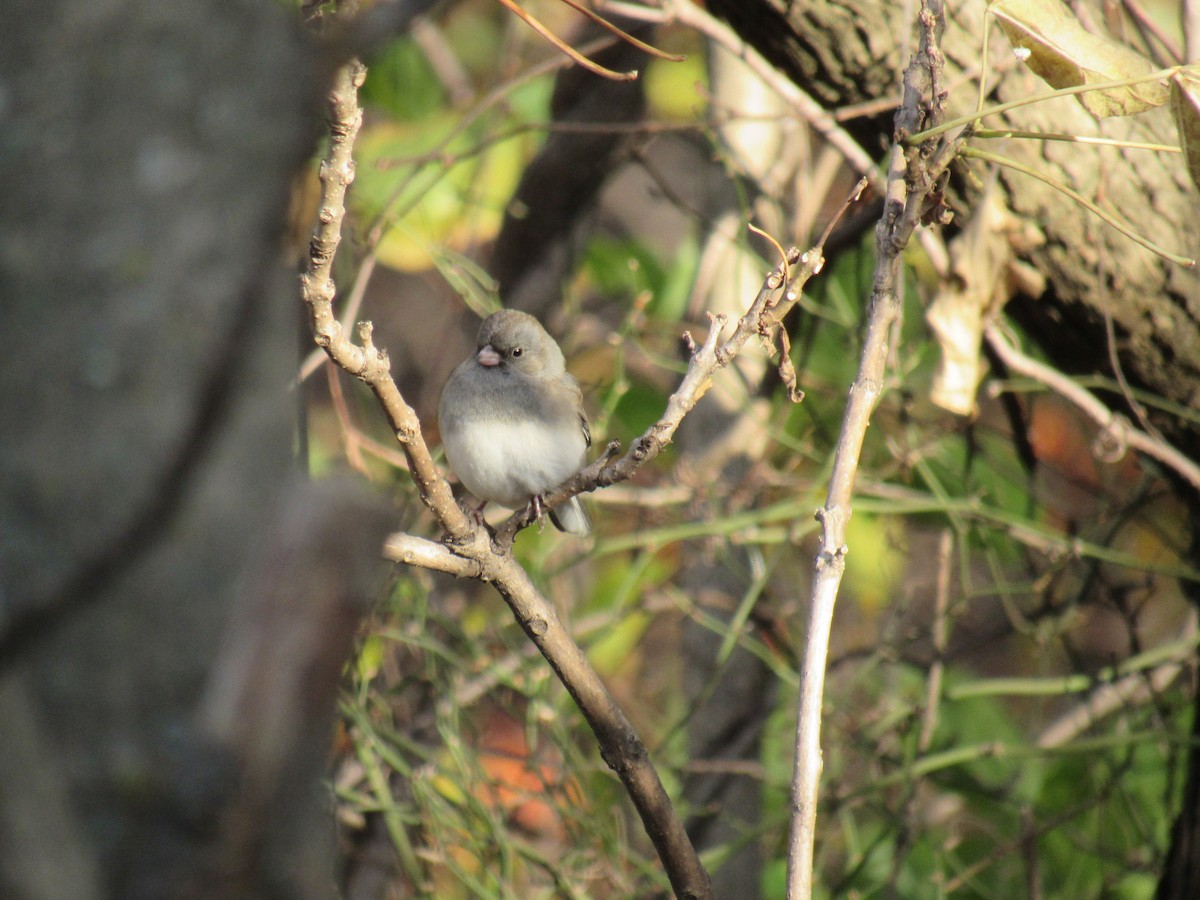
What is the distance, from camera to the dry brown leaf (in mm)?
1517

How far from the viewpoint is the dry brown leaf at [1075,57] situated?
1.52 metres

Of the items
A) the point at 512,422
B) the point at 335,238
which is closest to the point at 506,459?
the point at 512,422

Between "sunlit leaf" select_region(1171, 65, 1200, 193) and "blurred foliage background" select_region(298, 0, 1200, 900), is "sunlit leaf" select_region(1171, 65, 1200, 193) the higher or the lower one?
the higher one

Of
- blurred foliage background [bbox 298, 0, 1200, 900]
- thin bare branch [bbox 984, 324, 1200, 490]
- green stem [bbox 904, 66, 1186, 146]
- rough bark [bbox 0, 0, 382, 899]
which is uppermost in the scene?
green stem [bbox 904, 66, 1186, 146]

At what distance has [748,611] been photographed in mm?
2955

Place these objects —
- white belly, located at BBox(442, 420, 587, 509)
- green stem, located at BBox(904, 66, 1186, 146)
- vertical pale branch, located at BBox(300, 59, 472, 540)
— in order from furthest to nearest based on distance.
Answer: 1. white belly, located at BBox(442, 420, 587, 509)
2. green stem, located at BBox(904, 66, 1186, 146)
3. vertical pale branch, located at BBox(300, 59, 472, 540)

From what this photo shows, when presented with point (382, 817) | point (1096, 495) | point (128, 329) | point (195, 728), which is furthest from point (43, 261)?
point (1096, 495)

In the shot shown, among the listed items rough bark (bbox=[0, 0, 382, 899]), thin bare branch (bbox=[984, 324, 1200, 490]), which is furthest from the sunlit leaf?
rough bark (bbox=[0, 0, 382, 899])

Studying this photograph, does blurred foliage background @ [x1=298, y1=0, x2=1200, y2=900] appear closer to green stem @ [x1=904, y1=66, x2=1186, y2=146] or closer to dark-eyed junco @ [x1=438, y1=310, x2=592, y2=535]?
dark-eyed junco @ [x1=438, y1=310, x2=592, y2=535]

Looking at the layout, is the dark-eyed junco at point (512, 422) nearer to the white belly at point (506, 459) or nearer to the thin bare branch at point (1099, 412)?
the white belly at point (506, 459)

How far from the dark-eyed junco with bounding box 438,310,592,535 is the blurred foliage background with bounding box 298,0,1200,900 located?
17 centimetres

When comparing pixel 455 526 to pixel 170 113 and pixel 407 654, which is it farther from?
pixel 407 654

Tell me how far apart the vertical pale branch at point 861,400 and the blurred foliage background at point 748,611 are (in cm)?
106

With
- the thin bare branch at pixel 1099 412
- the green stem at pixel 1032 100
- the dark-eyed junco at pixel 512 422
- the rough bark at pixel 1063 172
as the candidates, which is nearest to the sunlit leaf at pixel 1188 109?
the green stem at pixel 1032 100
